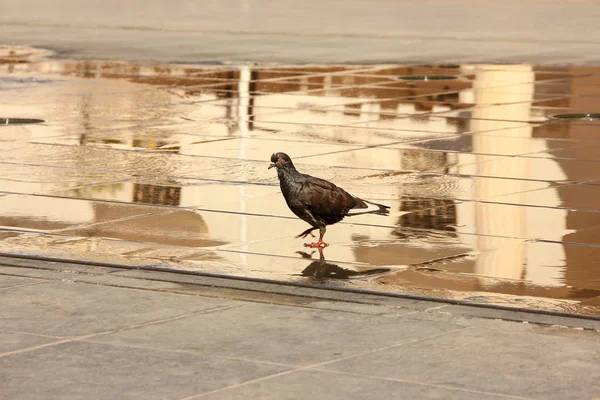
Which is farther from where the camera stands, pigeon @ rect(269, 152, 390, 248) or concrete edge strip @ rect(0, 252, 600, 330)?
pigeon @ rect(269, 152, 390, 248)

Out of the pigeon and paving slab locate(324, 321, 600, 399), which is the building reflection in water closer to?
the pigeon

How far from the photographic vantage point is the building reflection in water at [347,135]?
11289mm

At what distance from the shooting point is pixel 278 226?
1171 cm

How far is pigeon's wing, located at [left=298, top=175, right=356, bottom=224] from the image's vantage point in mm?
10492

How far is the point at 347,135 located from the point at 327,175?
316 centimetres

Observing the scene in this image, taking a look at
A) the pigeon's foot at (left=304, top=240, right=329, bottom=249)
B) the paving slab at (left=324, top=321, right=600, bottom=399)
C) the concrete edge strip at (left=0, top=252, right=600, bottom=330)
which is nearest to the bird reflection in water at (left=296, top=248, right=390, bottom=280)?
the concrete edge strip at (left=0, top=252, right=600, bottom=330)

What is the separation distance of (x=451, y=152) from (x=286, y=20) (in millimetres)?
25564

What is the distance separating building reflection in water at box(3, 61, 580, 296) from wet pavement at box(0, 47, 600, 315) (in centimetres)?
4

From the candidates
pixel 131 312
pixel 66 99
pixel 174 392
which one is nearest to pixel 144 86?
pixel 66 99

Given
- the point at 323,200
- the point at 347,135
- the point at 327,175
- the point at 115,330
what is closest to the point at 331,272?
the point at 323,200

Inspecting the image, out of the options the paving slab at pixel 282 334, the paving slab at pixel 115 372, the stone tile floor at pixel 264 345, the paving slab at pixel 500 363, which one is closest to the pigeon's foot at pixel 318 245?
the stone tile floor at pixel 264 345

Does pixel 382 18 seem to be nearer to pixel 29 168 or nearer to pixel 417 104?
pixel 417 104

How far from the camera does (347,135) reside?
17578mm

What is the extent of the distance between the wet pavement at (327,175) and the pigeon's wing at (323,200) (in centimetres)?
30
